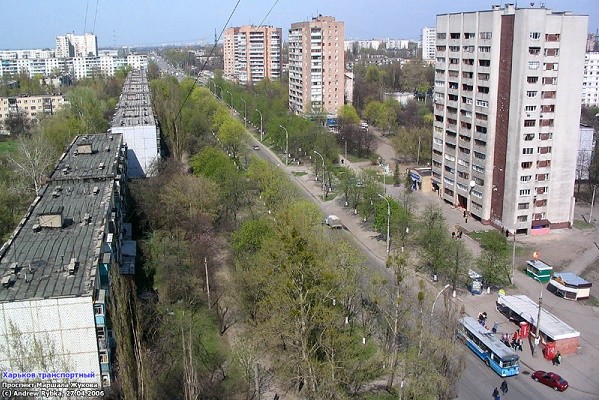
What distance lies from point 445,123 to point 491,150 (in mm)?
3448

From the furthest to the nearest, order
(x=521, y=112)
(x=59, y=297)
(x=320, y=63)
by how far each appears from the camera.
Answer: (x=320, y=63) < (x=521, y=112) < (x=59, y=297)

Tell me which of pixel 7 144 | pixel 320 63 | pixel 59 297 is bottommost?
pixel 7 144

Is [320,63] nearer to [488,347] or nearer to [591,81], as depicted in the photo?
[591,81]

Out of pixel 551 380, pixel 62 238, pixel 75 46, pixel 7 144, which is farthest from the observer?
pixel 75 46

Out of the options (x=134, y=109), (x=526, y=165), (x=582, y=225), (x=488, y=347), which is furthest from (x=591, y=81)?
(x=488, y=347)

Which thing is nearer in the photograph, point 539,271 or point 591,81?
point 539,271

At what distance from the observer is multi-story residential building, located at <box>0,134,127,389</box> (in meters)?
9.89

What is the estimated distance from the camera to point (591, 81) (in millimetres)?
52625

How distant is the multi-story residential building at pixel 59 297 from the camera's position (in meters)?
9.89

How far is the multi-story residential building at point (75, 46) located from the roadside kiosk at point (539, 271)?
92.8 metres

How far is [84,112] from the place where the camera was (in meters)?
34.7

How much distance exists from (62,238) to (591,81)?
51.8 meters

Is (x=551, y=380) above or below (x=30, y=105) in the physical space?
below

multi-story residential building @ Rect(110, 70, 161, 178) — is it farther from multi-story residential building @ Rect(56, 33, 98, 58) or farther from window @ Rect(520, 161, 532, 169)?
multi-story residential building @ Rect(56, 33, 98, 58)
